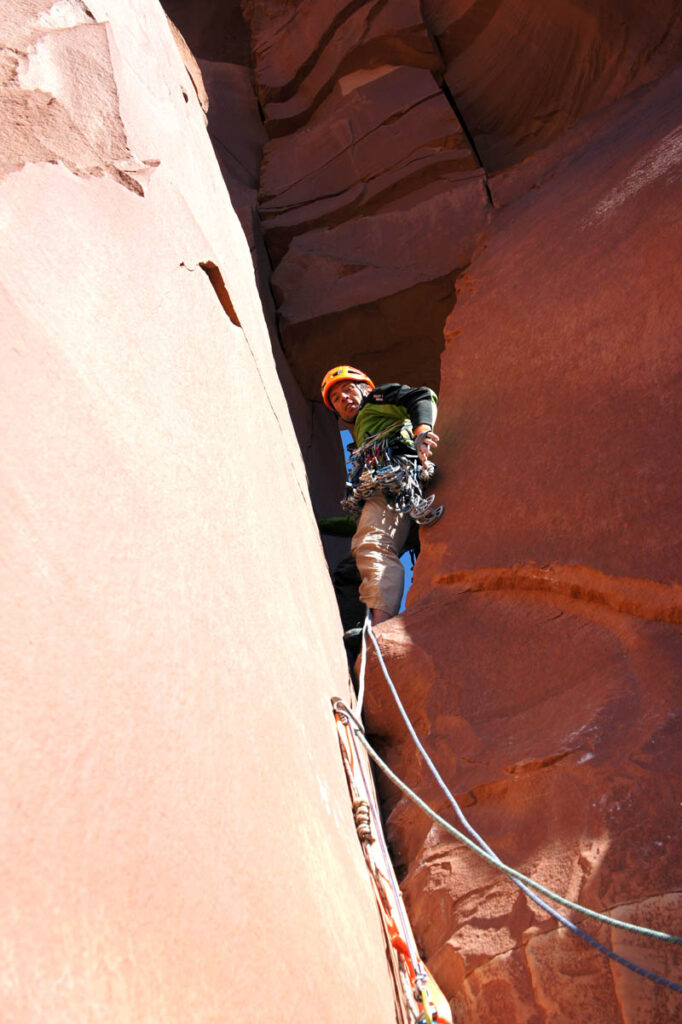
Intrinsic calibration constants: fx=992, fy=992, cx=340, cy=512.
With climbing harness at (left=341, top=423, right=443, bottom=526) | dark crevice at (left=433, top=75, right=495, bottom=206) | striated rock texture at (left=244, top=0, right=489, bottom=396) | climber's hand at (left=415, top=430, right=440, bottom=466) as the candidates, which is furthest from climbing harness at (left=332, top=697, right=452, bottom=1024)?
dark crevice at (left=433, top=75, right=495, bottom=206)

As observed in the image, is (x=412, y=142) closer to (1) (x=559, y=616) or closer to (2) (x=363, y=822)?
(1) (x=559, y=616)

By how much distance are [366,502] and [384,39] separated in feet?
14.1

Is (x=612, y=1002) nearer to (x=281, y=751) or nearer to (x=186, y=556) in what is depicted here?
(x=281, y=751)

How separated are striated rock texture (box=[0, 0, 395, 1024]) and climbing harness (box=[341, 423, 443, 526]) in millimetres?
1256

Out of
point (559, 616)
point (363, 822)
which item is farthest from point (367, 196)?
point (363, 822)

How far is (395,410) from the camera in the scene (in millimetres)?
4926

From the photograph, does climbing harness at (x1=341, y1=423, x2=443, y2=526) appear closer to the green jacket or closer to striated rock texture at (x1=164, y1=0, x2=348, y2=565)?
the green jacket

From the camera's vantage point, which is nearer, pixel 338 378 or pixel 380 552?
pixel 380 552

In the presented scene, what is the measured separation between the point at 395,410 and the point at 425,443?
614 mm

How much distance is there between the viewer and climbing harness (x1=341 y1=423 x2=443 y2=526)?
422 cm

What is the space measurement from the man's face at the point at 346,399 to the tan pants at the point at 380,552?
3.07 ft

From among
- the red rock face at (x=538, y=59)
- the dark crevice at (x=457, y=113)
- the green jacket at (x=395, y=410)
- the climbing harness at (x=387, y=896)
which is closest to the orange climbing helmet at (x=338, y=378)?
the green jacket at (x=395, y=410)

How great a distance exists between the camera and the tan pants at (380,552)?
415 cm

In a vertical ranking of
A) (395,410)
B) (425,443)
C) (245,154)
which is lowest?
(425,443)
